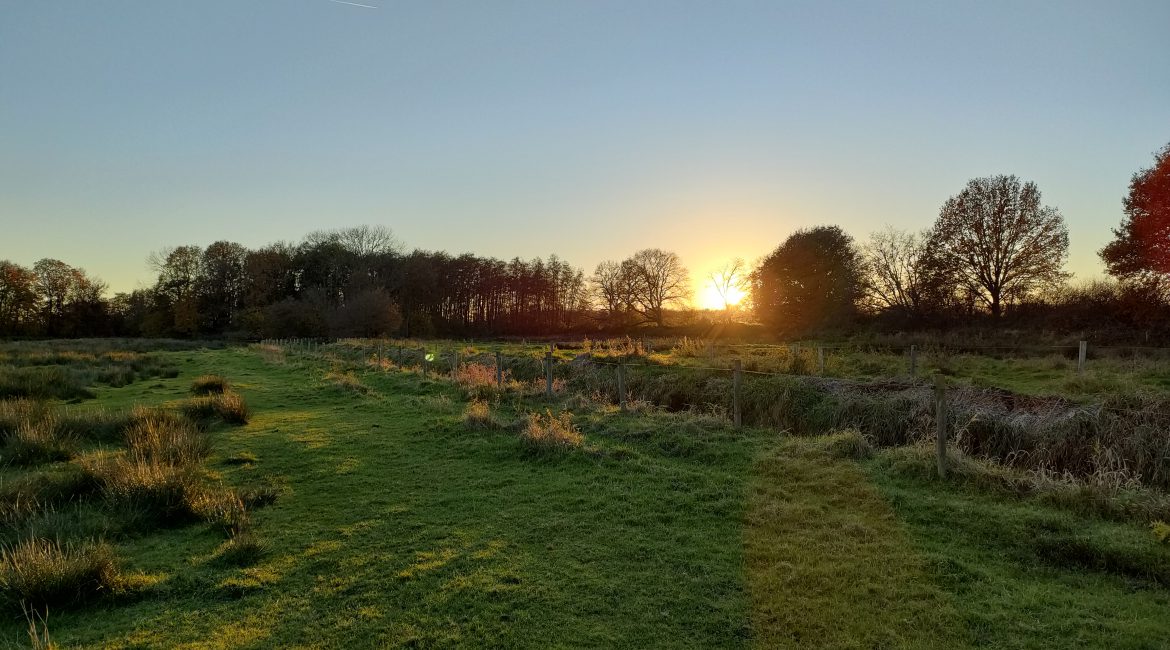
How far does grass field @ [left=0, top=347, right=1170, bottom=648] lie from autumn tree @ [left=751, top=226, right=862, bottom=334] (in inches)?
1474

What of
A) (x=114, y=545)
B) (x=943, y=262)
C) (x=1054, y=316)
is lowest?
(x=114, y=545)

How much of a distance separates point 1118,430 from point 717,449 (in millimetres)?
6382

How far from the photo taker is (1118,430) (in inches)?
352

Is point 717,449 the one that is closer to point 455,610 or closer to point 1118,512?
point 1118,512

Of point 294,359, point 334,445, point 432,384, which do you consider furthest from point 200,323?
point 334,445

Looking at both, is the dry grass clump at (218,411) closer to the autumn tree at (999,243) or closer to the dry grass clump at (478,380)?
the dry grass clump at (478,380)

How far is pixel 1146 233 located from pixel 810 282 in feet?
68.5

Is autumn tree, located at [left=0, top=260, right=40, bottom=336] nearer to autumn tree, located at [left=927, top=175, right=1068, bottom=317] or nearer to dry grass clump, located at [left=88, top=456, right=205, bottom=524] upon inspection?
dry grass clump, located at [left=88, top=456, right=205, bottom=524]

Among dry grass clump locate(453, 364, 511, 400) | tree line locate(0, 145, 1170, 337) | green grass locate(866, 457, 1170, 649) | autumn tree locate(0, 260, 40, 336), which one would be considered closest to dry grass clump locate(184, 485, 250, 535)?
green grass locate(866, 457, 1170, 649)

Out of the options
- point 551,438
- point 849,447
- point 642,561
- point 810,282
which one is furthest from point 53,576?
point 810,282

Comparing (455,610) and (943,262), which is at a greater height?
(943,262)

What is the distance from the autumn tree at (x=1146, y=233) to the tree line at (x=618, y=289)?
2.4 inches

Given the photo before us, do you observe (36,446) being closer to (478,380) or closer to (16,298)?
(478,380)

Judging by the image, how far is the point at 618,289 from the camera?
6556 cm
